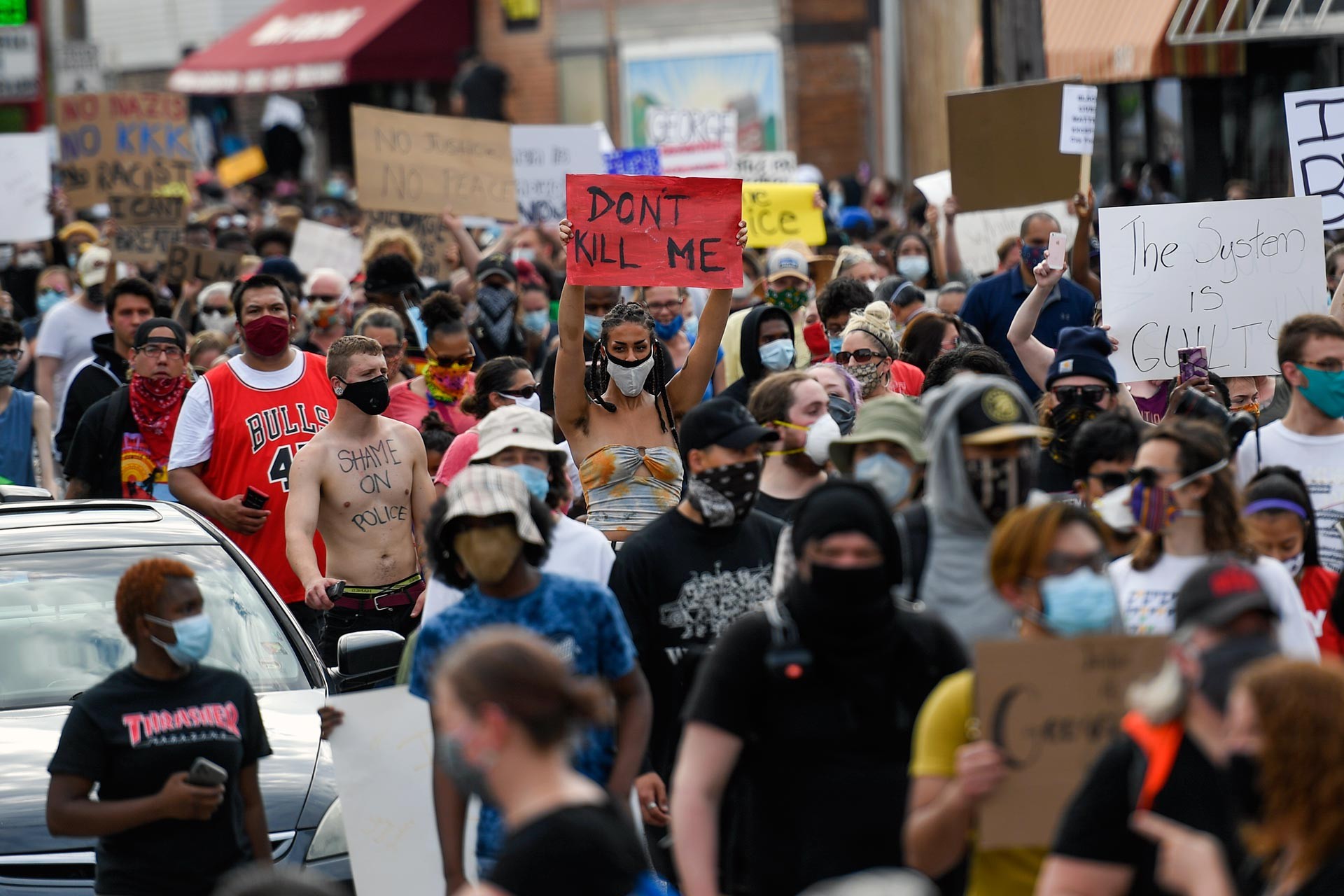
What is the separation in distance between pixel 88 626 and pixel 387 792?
1736mm

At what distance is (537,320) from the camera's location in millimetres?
12805

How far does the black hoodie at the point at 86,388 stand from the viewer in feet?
33.2

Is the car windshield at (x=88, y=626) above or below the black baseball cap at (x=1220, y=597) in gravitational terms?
below

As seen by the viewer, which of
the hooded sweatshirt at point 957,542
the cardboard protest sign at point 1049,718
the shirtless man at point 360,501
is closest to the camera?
the cardboard protest sign at point 1049,718


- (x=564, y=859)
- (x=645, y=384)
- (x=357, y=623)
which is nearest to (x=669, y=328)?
(x=645, y=384)

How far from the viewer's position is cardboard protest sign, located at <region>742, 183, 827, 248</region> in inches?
549

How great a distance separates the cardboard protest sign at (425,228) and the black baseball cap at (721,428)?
875 centimetres

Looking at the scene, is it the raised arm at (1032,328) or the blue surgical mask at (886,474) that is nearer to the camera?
the blue surgical mask at (886,474)

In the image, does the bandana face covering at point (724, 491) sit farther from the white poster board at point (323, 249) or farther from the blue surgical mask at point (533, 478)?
the white poster board at point (323, 249)

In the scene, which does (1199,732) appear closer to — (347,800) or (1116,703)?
(1116,703)

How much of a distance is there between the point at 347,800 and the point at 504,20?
95.0ft

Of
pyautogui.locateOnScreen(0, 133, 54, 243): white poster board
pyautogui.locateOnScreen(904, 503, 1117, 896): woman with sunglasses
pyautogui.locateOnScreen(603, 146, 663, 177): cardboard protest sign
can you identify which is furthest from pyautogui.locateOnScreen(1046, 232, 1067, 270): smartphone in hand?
pyautogui.locateOnScreen(0, 133, 54, 243): white poster board

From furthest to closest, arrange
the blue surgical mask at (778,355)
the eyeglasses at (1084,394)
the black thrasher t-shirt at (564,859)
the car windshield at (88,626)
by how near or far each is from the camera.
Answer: the blue surgical mask at (778,355), the eyeglasses at (1084,394), the car windshield at (88,626), the black thrasher t-shirt at (564,859)

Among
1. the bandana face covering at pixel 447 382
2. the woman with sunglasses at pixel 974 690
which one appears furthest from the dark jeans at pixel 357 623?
the woman with sunglasses at pixel 974 690
